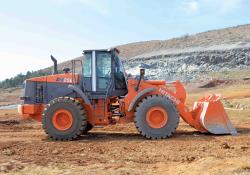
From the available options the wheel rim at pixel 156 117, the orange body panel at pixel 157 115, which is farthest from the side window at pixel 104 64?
the wheel rim at pixel 156 117

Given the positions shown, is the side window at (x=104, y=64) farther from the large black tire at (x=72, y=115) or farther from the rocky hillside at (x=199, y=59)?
the rocky hillside at (x=199, y=59)

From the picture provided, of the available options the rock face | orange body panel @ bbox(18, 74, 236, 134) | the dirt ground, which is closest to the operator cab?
orange body panel @ bbox(18, 74, 236, 134)

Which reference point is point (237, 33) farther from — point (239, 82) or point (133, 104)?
point (133, 104)

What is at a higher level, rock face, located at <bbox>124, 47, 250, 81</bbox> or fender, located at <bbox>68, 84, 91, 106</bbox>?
rock face, located at <bbox>124, 47, 250, 81</bbox>

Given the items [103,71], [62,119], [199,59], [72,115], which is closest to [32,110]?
[62,119]

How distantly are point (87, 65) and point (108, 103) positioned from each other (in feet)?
4.18

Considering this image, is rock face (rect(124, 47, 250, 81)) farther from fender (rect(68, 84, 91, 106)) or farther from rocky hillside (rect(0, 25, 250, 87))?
fender (rect(68, 84, 91, 106))

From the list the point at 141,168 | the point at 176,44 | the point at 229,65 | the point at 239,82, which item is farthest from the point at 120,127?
the point at 176,44

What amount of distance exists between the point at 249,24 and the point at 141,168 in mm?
65879

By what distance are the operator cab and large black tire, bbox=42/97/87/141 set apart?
2.24 feet

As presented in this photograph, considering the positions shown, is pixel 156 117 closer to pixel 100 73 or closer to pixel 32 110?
pixel 100 73

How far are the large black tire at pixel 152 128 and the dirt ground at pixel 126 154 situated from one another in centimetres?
29

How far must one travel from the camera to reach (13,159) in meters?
10.3

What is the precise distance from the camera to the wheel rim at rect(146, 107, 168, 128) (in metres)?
13.6
